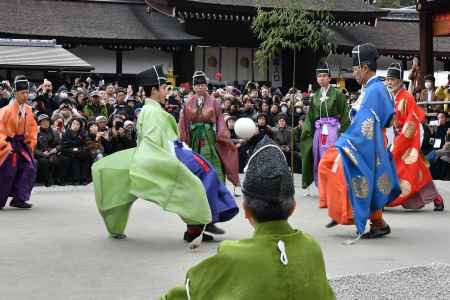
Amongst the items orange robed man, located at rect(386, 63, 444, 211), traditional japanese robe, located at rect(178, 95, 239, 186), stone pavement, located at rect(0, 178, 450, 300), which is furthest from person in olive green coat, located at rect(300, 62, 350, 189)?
traditional japanese robe, located at rect(178, 95, 239, 186)

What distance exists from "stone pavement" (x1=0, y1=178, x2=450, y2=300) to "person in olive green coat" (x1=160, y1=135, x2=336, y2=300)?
8.22 ft

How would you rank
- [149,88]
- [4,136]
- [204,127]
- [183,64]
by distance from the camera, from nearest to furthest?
1. [149,88]
2. [204,127]
3. [4,136]
4. [183,64]

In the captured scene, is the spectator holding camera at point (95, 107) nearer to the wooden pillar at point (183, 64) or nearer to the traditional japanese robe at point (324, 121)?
the traditional japanese robe at point (324, 121)

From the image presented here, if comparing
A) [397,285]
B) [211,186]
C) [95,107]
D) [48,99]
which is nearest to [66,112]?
[48,99]

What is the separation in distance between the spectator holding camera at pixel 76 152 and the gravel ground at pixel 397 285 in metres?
8.15

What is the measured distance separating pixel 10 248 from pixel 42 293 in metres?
1.96

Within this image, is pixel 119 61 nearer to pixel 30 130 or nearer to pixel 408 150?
pixel 30 130

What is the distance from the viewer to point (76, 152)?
13219 mm

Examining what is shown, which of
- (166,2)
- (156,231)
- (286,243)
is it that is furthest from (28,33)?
(286,243)

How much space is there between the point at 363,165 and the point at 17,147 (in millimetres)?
4540

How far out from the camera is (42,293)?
572cm

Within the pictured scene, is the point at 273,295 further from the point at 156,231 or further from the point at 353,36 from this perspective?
the point at 353,36

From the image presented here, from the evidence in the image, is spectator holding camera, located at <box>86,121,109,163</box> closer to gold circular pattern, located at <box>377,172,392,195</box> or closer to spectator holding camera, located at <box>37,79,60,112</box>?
spectator holding camera, located at <box>37,79,60,112</box>

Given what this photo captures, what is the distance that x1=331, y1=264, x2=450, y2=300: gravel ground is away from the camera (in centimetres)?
536
